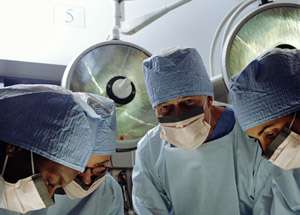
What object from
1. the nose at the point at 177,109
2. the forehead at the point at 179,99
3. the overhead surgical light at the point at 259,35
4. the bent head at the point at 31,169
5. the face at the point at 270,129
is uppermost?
the overhead surgical light at the point at 259,35

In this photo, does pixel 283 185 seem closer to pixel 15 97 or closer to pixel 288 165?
pixel 288 165

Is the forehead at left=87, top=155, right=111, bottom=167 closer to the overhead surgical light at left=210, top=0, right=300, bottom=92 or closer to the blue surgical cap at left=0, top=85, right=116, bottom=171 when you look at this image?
the blue surgical cap at left=0, top=85, right=116, bottom=171

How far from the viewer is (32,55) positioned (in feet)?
6.75

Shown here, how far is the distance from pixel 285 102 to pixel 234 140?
299 mm

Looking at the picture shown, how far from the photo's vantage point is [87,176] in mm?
1203

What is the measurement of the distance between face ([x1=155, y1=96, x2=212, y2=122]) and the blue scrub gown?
138mm

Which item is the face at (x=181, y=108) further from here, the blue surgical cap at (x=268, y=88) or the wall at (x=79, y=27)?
the wall at (x=79, y=27)

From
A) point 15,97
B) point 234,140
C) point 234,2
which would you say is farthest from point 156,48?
point 15,97

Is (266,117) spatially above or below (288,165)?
above

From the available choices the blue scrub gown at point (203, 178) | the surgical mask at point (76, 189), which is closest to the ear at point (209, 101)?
the blue scrub gown at point (203, 178)

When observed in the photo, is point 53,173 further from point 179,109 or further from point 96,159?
point 179,109

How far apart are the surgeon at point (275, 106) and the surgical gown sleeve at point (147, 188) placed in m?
0.36

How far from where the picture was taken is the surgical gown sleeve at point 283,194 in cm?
128

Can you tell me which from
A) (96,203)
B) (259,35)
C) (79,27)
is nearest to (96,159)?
(96,203)
